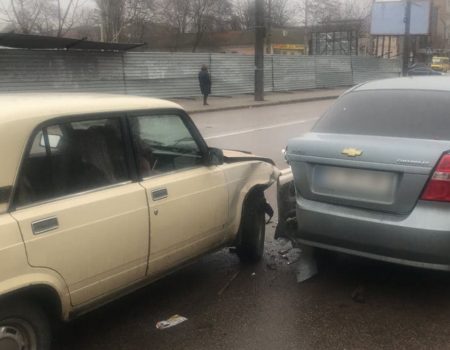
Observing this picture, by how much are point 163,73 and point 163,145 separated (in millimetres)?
22848

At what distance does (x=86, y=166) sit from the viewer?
133 inches

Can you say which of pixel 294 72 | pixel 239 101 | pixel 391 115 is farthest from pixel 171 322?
pixel 294 72

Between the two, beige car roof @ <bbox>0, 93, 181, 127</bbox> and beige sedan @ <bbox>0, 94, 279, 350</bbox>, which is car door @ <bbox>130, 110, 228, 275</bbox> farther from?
beige car roof @ <bbox>0, 93, 181, 127</bbox>

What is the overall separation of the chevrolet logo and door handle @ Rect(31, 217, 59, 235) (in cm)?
209

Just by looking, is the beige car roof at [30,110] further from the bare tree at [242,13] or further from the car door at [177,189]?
the bare tree at [242,13]

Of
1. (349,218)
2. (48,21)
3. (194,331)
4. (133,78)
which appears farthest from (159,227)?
(48,21)

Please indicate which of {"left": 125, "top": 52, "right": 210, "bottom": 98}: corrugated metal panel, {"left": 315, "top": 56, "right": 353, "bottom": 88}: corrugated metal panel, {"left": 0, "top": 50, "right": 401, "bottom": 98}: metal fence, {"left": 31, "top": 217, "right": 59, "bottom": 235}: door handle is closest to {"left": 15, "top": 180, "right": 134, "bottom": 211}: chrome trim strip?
{"left": 31, "top": 217, "right": 59, "bottom": 235}: door handle

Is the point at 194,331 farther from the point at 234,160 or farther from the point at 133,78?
the point at 133,78

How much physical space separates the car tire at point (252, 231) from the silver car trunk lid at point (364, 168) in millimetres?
571

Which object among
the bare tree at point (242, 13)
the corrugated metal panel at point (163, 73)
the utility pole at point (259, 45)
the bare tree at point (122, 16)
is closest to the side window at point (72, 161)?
the corrugated metal panel at point (163, 73)

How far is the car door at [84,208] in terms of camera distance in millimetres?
2977

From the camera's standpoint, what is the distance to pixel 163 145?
4.14 metres

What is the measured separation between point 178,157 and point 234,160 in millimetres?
660

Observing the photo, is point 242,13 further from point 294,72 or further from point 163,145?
point 163,145
